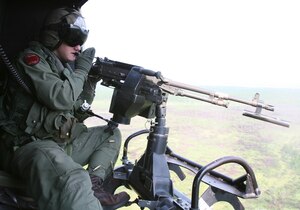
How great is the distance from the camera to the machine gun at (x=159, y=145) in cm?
191

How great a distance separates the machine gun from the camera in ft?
6.25

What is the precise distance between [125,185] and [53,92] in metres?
0.87

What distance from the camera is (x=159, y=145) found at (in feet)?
6.72

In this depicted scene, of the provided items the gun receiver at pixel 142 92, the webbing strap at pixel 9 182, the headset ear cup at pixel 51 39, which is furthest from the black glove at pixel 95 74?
the webbing strap at pixel 9 182

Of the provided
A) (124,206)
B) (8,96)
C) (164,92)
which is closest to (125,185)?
(124,206)

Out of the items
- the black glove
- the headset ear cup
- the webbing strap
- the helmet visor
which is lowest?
the webbing strap

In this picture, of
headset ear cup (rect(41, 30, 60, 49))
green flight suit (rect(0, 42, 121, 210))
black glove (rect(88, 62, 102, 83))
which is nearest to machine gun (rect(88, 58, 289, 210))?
black glove (rect(88, 62, 102, 83))

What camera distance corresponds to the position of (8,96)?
1989 millimetres

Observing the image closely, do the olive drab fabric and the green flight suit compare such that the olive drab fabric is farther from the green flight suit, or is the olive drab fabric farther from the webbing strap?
the webbing strap

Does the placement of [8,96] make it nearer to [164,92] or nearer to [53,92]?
[53,92]

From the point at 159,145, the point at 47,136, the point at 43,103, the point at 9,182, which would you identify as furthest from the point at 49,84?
the point at 159,145

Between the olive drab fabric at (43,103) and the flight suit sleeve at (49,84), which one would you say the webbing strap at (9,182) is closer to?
the olive drab fabric at (43,103)

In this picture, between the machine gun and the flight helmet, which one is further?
the flight helmet

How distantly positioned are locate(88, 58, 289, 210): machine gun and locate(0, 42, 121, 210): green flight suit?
0.82 feet
